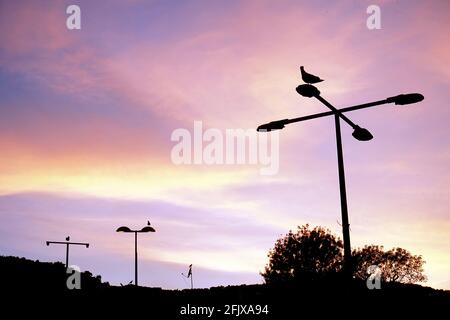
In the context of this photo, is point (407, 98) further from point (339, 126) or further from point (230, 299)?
point (230, 299)

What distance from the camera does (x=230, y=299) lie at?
59.3 feet

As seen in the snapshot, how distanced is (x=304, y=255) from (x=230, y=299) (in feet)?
156

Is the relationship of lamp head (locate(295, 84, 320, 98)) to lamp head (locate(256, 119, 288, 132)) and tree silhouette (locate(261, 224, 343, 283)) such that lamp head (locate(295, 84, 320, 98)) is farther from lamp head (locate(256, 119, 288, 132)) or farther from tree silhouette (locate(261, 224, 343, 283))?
tree silhouette (locate(261, 224, 343, 283))

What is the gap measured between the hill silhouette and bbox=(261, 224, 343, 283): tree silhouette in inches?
1730

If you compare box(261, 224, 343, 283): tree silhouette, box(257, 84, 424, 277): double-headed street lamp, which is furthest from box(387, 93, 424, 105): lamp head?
box(261, 224, 343, 283): tree silhouette

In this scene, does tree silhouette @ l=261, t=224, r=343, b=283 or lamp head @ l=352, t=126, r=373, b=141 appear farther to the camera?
tree silhouette @ l=261, t=224, r=343, b=283

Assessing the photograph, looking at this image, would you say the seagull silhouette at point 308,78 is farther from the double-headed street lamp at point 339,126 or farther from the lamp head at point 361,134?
the lamp head at point 361,134

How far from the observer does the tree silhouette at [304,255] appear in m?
62.2

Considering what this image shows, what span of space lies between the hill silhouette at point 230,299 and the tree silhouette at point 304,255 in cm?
4394

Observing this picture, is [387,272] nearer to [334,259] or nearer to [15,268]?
[334,259]

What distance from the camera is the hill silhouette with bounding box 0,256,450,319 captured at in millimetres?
15297
